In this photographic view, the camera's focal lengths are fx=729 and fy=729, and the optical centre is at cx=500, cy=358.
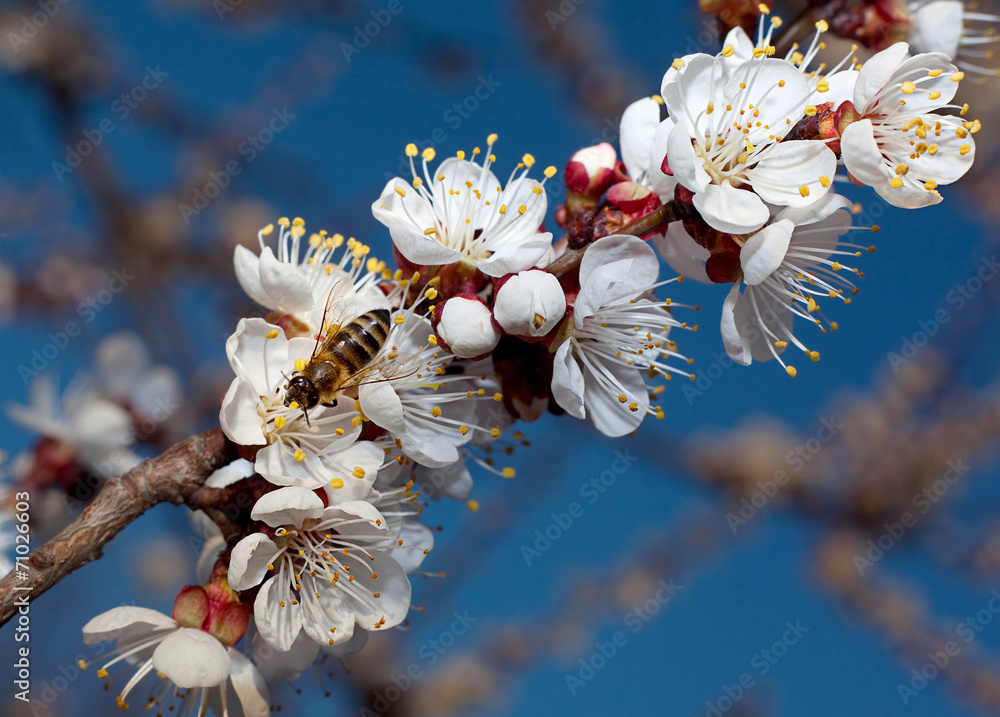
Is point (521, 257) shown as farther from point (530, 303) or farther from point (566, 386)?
point (566, 386)

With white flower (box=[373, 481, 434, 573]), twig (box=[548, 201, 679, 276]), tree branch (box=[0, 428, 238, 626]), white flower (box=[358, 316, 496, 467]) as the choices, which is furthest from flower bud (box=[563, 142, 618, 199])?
tree branch (box=[0, 428, 238, 626])

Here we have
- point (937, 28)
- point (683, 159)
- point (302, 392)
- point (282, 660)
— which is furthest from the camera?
point (937, 28)

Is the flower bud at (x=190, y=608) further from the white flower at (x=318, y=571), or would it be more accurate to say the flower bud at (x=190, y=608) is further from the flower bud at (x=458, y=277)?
the flower bud at (x=458, y=277)

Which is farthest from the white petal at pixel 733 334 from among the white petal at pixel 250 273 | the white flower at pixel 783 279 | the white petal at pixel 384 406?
the white petal at pixel 250 273

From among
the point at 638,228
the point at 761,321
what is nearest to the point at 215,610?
the point at 638,228

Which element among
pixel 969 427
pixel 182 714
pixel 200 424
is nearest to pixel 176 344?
pixel 200 424

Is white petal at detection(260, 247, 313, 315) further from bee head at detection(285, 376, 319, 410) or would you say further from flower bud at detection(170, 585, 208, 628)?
flower bud at detection(170, 585, 208, 628)
